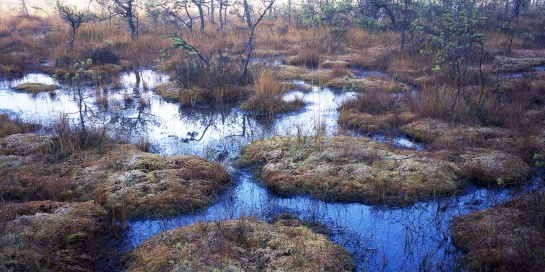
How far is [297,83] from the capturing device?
10.6 m

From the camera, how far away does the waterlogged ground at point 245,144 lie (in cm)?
410

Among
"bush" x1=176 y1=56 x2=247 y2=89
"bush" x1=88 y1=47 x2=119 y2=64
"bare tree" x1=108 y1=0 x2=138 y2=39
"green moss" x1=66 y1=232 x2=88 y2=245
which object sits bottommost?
"green moss" x1=66 y1=232 x2=88 y2=245

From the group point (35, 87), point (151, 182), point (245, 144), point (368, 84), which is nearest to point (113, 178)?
point (151, 182)

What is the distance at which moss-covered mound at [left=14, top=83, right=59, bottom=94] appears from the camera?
10.1 m

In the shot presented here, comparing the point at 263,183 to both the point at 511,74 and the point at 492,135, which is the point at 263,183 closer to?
the point at 492,135

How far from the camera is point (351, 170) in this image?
18.1ft

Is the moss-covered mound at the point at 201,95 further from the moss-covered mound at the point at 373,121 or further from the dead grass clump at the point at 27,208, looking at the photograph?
the dead grass clump at the point at 27,208

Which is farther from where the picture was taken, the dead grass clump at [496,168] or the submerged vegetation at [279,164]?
the dead grass clump at [496,168]

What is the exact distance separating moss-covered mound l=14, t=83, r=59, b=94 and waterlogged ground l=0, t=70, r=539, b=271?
22 centimetres

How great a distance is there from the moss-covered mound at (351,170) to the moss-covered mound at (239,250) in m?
1.13

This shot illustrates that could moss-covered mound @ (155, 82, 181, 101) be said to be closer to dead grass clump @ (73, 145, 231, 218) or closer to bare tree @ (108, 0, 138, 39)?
dead grass clump @ (73, 145, 231, 218)

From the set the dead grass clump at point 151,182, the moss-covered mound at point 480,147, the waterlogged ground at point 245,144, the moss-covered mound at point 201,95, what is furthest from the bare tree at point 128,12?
the moss-covered mound at point 480,147

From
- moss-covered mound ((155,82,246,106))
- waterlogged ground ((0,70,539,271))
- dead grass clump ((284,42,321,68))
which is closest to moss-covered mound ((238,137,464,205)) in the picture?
waterlogged ground ((0,70,539,271))

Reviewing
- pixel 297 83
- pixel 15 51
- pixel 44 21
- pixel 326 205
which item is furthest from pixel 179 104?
pixel 44 21
